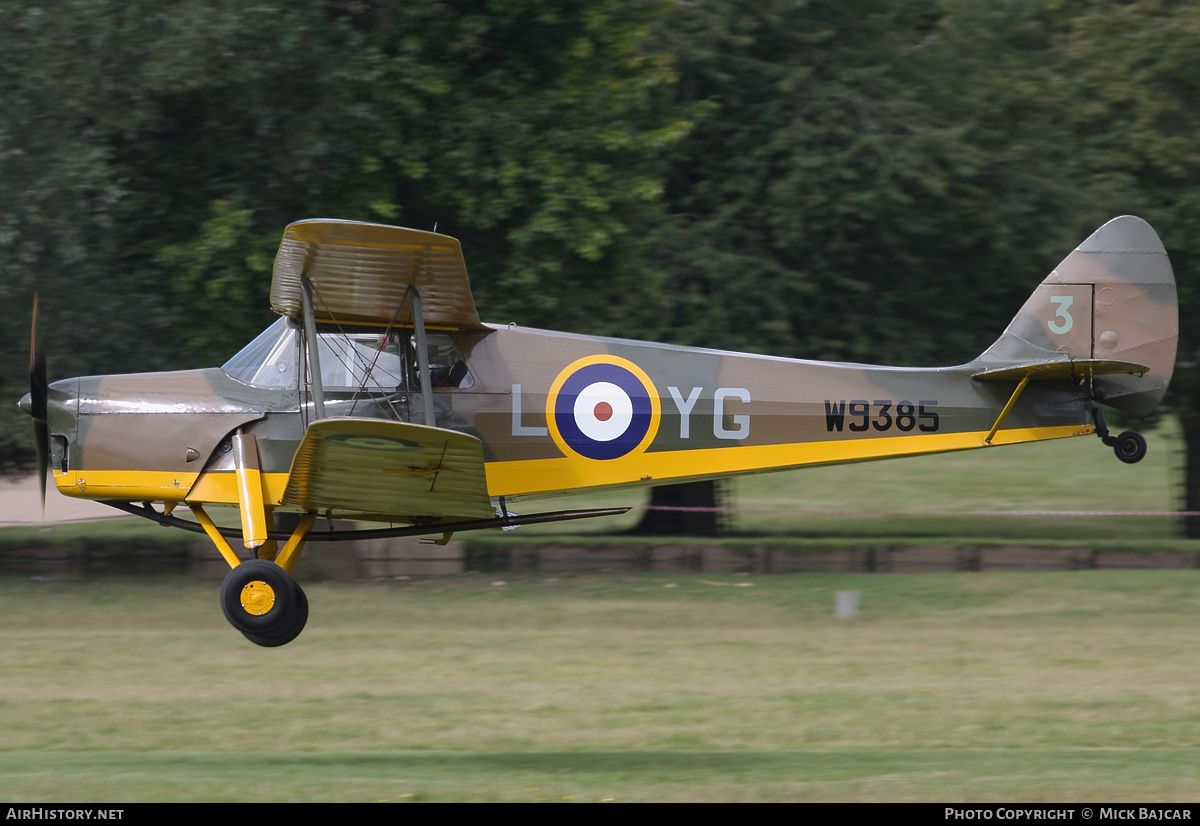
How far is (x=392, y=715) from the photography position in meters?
10.9

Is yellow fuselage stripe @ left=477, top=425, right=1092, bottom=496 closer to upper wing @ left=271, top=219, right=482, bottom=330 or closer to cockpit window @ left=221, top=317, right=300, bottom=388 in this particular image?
upper wing @ left=271, top=219, right=482, bottom=330

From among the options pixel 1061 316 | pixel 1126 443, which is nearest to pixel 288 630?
pixel 1126 443

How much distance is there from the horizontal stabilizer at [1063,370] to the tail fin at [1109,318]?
51 mm

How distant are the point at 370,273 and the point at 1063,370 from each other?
4.93 metres

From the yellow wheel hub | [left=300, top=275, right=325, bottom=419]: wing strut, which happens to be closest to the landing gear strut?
[left=300, top=275, right=325, bottom=419]: wing strut

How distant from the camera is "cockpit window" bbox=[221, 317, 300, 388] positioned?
28.4 feet

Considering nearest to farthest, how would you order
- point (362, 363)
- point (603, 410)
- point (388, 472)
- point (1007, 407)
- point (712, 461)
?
point (388, 472), point (362, 363), point (603, 410), point (712, 461), point (1007, 407)

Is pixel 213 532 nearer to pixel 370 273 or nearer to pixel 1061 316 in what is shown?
pixel 370 273

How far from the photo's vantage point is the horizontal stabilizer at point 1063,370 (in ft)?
29.8

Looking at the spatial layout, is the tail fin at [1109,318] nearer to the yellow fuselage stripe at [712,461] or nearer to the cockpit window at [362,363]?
the yellow fuselage stripe at [712,461]

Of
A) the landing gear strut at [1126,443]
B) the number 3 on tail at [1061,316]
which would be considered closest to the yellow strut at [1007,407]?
the landing gear strut at [1126,443]

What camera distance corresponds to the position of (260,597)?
7977mm

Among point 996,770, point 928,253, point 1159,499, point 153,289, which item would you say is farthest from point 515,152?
point 1159,499

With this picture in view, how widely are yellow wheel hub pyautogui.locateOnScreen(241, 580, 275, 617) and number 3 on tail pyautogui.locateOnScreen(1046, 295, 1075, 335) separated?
606 centimetres
